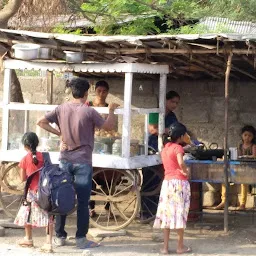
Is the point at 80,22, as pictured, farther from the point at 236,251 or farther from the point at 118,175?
the point at 236,251

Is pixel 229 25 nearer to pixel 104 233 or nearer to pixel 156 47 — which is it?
pixel 156 47

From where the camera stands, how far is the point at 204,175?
897 cm

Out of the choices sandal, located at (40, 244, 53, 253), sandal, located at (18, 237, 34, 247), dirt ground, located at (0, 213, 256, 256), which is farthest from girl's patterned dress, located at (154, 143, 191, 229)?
sandal, located at (18, 237, 34, 247)

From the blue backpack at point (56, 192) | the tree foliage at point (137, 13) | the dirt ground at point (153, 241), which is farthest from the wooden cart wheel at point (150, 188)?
the tree foliage at point (137, 13)

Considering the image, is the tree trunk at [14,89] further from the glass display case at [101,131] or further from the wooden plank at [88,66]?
the wooden plank at [88,66]

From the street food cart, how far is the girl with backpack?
89cm

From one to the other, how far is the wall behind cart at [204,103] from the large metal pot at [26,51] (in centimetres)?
275

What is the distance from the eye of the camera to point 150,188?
31.5ft

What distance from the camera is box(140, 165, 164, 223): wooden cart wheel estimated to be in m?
9.52

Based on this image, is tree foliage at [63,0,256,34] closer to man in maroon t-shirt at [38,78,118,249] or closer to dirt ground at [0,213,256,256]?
dirt ground at [0,213,256,256]

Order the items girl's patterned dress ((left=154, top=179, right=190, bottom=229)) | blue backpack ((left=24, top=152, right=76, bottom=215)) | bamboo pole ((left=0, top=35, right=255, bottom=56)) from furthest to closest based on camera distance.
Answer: bamboo pole ((left=0, top=35, right=255, bottom=56))
girl's patterned dress ((left=154, top=179, right=190, bottom=229))
blue backpack ((left=24, top=152, right=76, bottom=215))

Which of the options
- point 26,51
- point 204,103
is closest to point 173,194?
point 26,51

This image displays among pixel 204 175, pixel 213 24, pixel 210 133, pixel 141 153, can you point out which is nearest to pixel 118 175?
pixel 141 153

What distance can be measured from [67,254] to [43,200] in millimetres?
681
